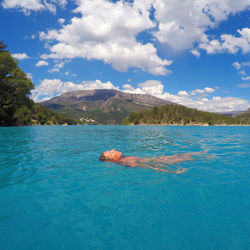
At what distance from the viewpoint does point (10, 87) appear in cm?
6038

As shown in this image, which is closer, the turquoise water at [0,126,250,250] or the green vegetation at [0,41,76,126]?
the turquoise water at [0,126,250,250]

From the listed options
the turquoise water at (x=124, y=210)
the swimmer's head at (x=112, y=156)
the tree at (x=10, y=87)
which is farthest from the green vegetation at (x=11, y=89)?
the turquoise water at (x=124, y=210)

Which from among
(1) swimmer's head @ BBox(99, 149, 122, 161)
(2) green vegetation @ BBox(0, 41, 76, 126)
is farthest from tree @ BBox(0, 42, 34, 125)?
(1) swimmer's head @ BBox(99, 149, 122, 161)

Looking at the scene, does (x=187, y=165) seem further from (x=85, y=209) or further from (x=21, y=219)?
(x=21, y=219)

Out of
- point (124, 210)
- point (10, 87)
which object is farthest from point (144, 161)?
point (10, 87)

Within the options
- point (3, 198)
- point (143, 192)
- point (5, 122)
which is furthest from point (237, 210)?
point (5, 122)

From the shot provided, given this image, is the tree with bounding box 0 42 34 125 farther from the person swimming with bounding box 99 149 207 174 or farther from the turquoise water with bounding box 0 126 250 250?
the turquoise water with bounding box 0 126 250 250

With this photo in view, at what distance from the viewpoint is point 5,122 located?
221ft

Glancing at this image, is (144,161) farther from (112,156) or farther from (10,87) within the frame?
(10,87)

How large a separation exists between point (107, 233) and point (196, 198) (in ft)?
12.5

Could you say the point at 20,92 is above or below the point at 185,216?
above

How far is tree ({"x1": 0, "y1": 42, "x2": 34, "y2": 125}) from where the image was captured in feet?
179

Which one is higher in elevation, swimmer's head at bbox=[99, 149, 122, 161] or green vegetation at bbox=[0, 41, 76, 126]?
green vegetation at bbox=[0, 41, 76, 126]

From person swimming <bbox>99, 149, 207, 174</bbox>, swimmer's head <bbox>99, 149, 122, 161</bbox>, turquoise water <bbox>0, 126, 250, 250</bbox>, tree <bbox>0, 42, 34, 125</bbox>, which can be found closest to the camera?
turquoise water <bbox>0, 126, 250, 250</bbox>
